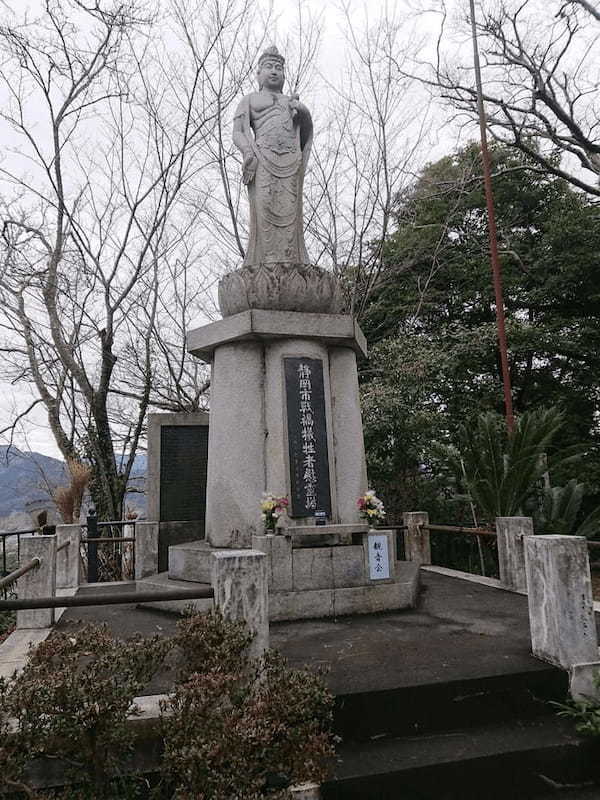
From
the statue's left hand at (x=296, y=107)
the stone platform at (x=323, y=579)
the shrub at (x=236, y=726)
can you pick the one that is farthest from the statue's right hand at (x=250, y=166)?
the shrub at (x=236, y=726)

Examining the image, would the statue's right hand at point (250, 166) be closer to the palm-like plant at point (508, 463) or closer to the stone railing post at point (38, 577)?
the palm-like plant at point (508, 463)

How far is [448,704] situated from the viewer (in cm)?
356

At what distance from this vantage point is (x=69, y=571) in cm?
826

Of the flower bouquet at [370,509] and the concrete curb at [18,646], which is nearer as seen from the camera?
the concrete curb at [18,646]

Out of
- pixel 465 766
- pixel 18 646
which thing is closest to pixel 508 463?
pixel 465 766

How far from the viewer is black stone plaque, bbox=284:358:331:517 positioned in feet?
20.1

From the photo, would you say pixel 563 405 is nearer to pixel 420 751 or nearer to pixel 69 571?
pixel 69 571

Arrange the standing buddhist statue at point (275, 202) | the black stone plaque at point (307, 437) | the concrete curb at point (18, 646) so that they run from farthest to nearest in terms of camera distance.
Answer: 1. the standing buddhist statue at point (275, 202)
2. the black stone plaque at point (307, 437)
3. the concrete curb at point (18, 646)

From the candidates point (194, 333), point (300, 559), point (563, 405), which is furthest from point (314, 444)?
point (563, 405)

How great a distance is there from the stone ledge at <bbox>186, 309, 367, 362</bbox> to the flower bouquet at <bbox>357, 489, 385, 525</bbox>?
187cm

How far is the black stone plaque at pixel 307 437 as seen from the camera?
20.1ft

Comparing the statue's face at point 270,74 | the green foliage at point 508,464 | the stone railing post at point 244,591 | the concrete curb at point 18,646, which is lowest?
the concrete curb at point 18,646

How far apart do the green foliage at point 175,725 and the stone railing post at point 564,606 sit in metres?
1.98

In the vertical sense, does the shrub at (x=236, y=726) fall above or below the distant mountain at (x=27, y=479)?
below
